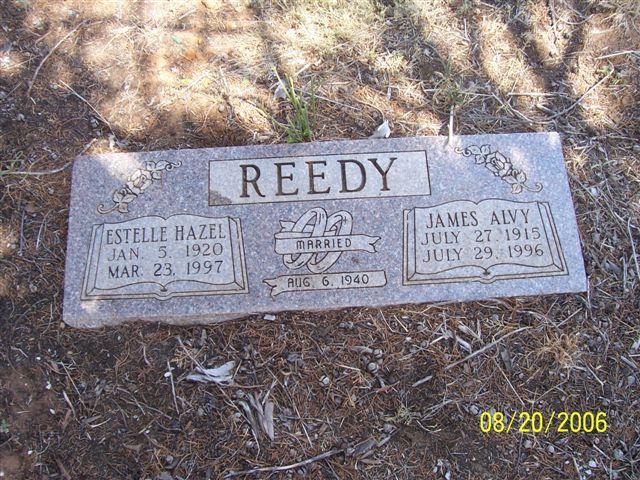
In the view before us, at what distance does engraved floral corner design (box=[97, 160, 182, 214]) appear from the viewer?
2396mm

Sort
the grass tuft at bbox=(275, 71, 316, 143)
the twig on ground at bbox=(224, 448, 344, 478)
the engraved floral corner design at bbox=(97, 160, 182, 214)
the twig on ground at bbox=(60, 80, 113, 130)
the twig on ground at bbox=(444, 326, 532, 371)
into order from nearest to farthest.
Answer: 1. the twig on ground at bbox=(224, 448, 344, 478)
2. the twig on ground at bbox=(444, 326, 532, 371)
3. the engraved floral corner design at bbox=(97, 160, 182, 214)
4. the grass tuft at bbox=(275, 71, 316, 143)
5. the twig on ground at bbox=(60, 80, 113, 130)

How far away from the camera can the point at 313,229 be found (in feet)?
7.73

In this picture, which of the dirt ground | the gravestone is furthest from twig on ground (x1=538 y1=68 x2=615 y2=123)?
the gravestone

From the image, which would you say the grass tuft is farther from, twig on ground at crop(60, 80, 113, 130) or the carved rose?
twig on ground at crop(60, 80, 113, 130)

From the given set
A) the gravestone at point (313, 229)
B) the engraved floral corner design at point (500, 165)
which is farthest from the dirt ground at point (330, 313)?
the engraved floral corner design at point (500, 165)

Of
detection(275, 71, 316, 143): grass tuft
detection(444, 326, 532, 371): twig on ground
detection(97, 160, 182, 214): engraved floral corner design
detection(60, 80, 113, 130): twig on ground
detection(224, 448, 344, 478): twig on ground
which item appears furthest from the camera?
detection(60, 80, 113, 130): twig on ground

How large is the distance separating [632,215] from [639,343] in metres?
0.65

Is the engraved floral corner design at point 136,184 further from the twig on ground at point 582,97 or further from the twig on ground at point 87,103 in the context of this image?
the twig on ground at point 582,97

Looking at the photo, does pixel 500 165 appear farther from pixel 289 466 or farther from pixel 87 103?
pixel 87 103

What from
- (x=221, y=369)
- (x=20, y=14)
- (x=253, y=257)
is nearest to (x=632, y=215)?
(x=253, y=257)

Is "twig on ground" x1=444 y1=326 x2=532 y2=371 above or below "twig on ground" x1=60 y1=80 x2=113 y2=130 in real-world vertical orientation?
below
